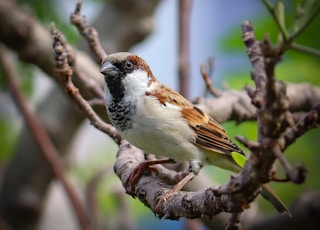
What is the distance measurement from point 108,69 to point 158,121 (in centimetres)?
19

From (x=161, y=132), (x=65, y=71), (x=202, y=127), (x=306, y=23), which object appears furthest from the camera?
(x=202, y=127)

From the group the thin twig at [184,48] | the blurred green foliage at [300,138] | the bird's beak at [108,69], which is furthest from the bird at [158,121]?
the blurred green foliage at [300,138]

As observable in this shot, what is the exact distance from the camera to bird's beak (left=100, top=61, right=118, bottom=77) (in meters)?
1.59

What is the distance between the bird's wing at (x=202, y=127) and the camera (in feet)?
5.50

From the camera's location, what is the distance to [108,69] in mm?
1615

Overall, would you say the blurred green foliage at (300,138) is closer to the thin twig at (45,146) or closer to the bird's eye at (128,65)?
the thin twig at (45,146)

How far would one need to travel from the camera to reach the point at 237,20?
273 cm

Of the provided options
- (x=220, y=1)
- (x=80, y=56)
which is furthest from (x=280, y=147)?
(x=220, y=1)

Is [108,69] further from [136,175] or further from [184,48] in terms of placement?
[184,48]

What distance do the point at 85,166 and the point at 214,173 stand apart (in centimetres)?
76

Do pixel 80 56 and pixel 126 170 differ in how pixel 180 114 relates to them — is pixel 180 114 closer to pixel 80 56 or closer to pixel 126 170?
pixel 126 170

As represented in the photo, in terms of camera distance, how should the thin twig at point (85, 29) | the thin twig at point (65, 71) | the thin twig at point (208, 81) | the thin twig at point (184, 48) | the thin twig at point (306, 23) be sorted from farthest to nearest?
the thin twig at point (184, 48) < the thin twig at point (208, 81) < the thin twig at point (85, 29) < the thin twig at point (65, 71) < the thin twig at point (306, 23)

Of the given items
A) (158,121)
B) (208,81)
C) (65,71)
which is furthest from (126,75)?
(208,81)

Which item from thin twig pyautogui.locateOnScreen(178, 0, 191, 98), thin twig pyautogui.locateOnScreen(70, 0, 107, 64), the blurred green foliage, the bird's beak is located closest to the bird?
the bird's beak
